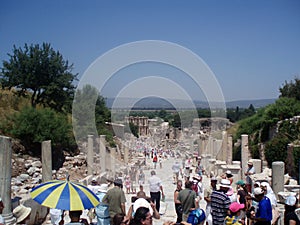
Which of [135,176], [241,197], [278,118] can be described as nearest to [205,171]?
[135,176]

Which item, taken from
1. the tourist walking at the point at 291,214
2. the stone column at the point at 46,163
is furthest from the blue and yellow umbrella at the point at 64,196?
the stone column at the point at 46,163

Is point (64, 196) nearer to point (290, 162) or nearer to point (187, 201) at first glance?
point (187, 201)

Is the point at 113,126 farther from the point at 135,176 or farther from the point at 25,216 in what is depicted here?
the point at 25,216

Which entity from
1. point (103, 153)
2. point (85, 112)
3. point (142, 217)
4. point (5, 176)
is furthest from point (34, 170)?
point (142, 217)

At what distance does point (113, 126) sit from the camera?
37750 mm

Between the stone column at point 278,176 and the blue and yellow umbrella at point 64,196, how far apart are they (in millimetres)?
5279

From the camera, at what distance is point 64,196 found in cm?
524

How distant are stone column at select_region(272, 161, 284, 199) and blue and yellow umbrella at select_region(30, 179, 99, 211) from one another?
5279 mm

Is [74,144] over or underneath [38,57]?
underneath

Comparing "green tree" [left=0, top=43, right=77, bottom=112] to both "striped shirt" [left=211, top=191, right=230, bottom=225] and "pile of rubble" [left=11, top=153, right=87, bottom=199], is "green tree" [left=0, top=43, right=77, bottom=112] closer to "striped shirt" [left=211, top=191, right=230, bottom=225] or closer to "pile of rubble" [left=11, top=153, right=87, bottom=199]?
"pile of rubble" [left=11, top=153, right=87, bottom=199]

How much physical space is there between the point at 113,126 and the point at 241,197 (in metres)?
30.9

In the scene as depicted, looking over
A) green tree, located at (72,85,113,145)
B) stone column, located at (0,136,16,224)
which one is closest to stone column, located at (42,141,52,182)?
stone column, located at (0,136,16,224)

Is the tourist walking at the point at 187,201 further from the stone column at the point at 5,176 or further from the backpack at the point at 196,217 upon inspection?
the stone column at the point at 5,176

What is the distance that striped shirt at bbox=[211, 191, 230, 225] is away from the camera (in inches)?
236
